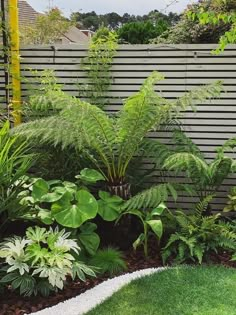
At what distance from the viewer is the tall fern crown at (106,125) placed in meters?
4.21

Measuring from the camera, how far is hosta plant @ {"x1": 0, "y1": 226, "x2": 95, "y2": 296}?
3.42m

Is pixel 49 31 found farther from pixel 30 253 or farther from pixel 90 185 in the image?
pixel 30 253

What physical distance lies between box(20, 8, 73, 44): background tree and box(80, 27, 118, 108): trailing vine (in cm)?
272

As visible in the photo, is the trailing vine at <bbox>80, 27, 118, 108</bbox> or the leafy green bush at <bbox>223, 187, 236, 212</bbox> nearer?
the leafy green bush at <bbox>223, 187, 236, 212</bbox>

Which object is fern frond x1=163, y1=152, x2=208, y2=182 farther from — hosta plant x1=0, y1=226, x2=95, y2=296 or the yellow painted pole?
the yellow painted pole

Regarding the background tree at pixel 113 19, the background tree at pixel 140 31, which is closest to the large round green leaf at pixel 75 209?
the background tree at pixel 113 19

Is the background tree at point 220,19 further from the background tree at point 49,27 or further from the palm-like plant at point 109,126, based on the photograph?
the background tree at point 49,27

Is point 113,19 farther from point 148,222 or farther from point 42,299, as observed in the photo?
point 42,299

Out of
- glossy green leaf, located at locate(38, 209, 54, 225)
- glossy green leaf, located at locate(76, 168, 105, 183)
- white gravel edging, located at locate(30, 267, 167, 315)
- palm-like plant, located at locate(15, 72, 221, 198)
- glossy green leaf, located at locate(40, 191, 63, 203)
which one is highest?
palm-like plant, located at locate(15, 72, 221, 198)

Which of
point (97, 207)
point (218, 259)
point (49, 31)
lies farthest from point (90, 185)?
point (49, 31)

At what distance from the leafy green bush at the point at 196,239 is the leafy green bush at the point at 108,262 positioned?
1.27 feet

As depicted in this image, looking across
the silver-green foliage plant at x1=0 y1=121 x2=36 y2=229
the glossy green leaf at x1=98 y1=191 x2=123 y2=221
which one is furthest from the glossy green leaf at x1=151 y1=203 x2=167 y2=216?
the silver-green foliage plant at x1=0 y1=121 x2=36 y2=229

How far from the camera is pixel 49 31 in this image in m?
8.38

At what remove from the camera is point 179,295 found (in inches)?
140
